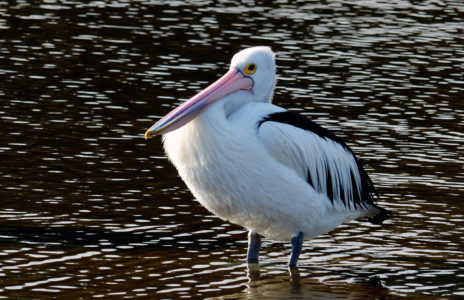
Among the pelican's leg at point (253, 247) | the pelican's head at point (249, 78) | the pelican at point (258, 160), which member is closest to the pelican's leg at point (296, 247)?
the pelican at point (258, 160)

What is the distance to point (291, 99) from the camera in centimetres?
1345

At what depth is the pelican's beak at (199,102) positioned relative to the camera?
7.73 meters

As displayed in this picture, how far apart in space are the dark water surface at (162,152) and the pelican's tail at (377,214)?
0.23 m

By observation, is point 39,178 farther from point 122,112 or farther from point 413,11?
point 413,11

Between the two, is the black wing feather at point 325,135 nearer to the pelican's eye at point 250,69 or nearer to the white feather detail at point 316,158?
the white feather detail at point 316,158

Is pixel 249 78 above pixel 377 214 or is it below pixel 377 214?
above

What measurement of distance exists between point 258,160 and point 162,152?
375 centimetres

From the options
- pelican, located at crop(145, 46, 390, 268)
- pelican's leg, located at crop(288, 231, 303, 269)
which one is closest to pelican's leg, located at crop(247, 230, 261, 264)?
pelican, located at crop(145, 46, 390, 268)

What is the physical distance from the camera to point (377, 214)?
878 centimetres

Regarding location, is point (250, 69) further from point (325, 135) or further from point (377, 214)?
point (377, 214)

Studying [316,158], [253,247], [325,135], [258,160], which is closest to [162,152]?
[253,247]

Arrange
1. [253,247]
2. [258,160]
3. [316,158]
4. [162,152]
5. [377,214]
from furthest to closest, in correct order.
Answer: [162,152] → [377,214] → [253,247] → [316,158] → [258,160]

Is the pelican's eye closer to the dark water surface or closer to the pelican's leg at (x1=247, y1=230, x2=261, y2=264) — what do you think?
the pelican's leg at (x1=247, y1=230, x2=261, y2=264)

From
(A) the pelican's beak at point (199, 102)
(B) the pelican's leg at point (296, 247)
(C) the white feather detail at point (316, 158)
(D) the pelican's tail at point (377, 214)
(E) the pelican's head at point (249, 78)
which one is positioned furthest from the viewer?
(D) the pelican's tail at point (377, 214)
